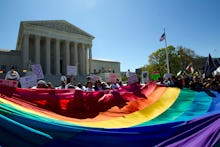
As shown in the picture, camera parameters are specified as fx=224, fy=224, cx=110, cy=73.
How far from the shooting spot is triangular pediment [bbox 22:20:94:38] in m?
50.9

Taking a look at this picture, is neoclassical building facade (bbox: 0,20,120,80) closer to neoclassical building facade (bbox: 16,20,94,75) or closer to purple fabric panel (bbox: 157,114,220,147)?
neoclassical building facade (bbox: 16,20,94,75)

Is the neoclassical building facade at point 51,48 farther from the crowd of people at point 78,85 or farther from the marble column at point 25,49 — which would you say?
the crowd of people at point 78,85

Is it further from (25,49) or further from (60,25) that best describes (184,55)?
(25,49)

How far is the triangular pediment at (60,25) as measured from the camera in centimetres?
5091

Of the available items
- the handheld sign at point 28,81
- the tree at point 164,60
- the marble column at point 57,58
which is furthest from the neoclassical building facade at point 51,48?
the handheld sign at point 28,81

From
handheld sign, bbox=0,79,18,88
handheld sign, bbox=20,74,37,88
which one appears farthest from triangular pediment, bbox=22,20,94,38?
handheld sign, bbox=0,79,18,88

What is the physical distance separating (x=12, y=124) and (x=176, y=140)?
94.9 inches

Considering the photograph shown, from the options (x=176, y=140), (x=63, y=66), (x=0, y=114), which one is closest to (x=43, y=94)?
(x=0, y=114)

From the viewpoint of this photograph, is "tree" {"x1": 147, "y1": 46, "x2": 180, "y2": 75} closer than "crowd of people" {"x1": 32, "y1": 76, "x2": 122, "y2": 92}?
No

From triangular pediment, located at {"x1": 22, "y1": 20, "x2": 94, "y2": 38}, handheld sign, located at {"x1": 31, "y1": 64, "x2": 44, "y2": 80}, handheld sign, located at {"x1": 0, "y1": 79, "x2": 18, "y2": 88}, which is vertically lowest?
handheld sign, located at {"x1": 0, "y1": 79, "x2": 18, "y2": 88}

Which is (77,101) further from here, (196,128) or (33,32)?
(33,32)

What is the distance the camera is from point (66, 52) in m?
55.6

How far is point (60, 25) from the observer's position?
5497cm

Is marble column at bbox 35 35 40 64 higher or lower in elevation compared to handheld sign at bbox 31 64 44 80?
higher
